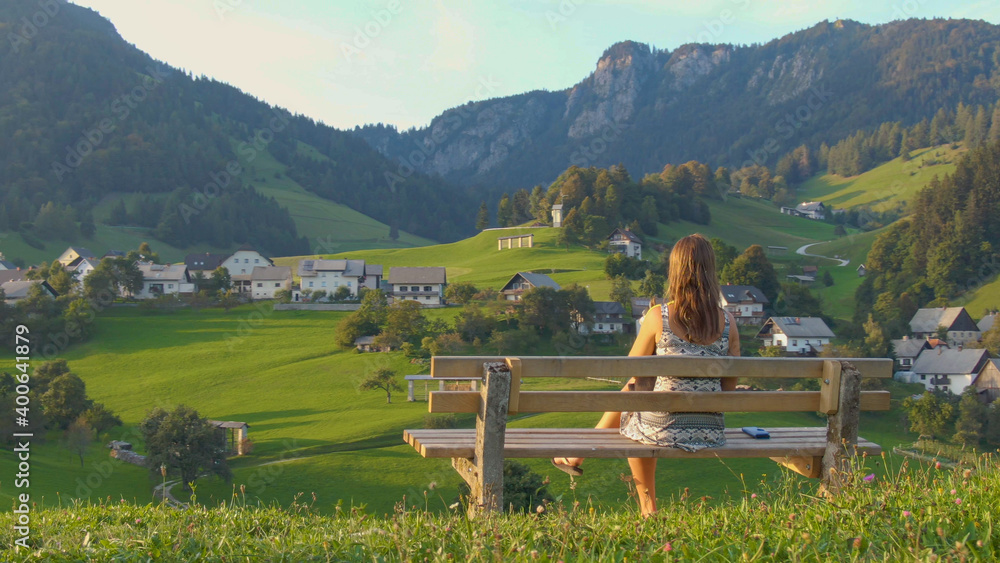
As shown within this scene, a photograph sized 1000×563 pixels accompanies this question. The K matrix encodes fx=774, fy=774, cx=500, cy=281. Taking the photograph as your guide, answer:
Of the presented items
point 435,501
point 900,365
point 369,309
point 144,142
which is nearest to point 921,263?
point 900,365

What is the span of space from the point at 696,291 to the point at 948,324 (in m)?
75.3

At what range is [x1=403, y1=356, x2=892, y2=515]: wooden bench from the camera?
517 centimetres

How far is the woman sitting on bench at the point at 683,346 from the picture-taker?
19.4 ft

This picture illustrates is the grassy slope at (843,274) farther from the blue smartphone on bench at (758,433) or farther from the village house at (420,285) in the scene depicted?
the blue smartphone on bench at (758,433)

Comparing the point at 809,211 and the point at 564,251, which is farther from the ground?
the point at 809,211

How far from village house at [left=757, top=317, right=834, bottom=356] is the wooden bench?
60252mm

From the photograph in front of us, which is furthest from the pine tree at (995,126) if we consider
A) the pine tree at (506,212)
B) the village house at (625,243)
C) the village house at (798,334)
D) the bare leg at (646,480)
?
the bare leg at (646,480)

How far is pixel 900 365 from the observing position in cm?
6350

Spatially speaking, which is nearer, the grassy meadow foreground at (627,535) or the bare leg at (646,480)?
the grassy meadow foreground at (627,535)

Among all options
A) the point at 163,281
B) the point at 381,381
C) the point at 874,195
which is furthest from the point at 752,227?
the point at 381,381

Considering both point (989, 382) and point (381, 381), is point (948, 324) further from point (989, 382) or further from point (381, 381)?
point (381, 381)

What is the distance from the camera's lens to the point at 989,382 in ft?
184

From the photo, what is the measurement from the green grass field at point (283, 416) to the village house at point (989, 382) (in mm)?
11641

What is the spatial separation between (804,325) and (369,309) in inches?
1445
